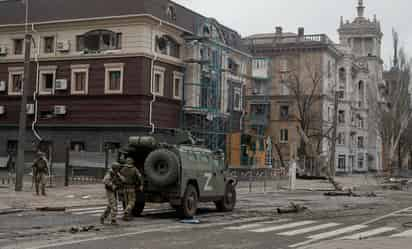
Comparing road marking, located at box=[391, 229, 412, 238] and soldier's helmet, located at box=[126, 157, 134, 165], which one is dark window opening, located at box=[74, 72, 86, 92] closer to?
soldier's helmet, located at box=[126, 157, 134, 165]

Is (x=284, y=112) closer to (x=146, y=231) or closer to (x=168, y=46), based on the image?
(x=168, y=46)

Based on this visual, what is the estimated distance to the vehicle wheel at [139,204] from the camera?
58.2ft

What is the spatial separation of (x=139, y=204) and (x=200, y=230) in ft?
11.5

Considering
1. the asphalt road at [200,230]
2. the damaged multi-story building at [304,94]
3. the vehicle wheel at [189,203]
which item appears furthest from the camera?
the damaged multi-story building at [304,94]

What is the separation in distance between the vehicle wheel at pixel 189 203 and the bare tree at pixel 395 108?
47.8 meters

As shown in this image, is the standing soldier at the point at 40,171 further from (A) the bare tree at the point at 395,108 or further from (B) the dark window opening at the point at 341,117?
(B) the dark window opening at the point at 341,117

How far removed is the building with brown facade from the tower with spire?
161 feet

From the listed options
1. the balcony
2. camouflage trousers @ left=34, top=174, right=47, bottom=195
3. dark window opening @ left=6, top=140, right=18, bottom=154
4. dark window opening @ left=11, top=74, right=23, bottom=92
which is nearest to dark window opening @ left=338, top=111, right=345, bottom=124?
the balcony

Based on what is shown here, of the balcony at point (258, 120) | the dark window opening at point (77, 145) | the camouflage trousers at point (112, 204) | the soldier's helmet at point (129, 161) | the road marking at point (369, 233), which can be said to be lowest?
the road marking at point (369, 233)

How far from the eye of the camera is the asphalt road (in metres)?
12.6

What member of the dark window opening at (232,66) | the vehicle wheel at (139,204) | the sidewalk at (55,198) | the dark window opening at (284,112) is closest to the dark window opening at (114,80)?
the dark window opening at (232,66)

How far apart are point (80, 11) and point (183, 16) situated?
23.8ft

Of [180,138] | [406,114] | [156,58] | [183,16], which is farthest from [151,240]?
[406,114]

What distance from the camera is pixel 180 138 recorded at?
19.5 m
